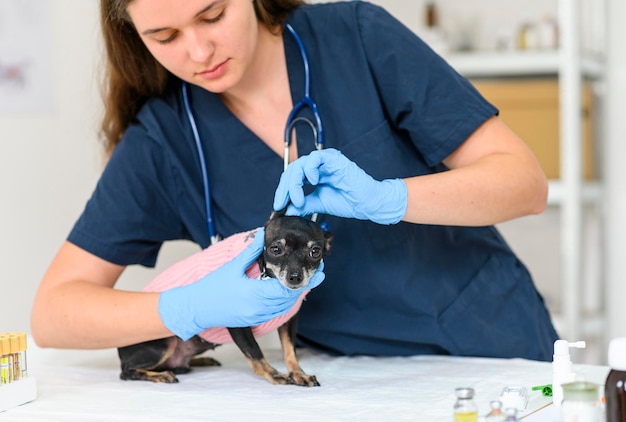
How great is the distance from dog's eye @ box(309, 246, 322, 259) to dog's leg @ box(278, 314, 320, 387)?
0.21m

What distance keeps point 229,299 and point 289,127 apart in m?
0.34

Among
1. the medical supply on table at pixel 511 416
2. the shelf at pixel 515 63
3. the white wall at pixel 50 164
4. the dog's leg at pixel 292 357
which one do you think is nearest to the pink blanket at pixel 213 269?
the dog's leg at pixel 292 357

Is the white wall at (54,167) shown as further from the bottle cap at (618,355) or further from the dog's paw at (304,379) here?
the bottle cap at (618,355)

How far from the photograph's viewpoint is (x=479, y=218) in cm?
130

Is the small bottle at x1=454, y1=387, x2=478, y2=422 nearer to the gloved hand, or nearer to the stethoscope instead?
the gloved hand

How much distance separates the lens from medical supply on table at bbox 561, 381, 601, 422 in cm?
81

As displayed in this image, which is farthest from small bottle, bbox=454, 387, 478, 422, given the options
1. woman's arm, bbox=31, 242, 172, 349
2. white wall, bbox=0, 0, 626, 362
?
white wall, bbox=0, 0, 626, 362

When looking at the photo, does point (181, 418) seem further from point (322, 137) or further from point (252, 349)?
point (322, 137)

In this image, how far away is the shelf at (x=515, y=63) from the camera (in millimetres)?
2627

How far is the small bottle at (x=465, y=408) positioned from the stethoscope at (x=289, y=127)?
576mm

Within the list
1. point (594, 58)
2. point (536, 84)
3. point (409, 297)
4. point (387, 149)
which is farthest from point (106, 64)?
point (594, 58)

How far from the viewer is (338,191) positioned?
122 centimetres

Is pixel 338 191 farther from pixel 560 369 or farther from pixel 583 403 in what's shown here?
pixel 583 403

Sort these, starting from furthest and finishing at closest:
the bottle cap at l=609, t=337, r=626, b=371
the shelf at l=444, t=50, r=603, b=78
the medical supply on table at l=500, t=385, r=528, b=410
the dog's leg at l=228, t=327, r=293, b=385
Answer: the shelf at l=444, t=50, r=603, b=78 < the dog's leg at l=228, t=327, r=293, b=385 < the medical supply on table at l=500, t=385, r=528, b=410 < the bottle cap at l=609, t=337, r=626, b=371
